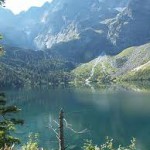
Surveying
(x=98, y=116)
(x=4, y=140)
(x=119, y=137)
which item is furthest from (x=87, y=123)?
(x=4, y=140)

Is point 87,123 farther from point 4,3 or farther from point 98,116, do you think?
point 4,3

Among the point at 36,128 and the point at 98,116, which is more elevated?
the point at 98,116

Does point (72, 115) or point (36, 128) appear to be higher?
point (72, 115)

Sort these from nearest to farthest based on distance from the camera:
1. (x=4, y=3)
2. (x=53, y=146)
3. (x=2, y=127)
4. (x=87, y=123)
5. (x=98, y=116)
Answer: (x=4, y=3) → (x=2, y=127) → (x=53, y=146) → (x=87, y=123) → (x=98, y=116)

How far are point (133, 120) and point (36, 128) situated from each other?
125ft

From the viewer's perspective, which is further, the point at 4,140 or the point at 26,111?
the point at 26,111

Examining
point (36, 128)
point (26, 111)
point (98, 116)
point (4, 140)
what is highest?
point (26, 111)

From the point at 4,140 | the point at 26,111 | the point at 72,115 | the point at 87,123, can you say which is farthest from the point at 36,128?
the point at 4,140

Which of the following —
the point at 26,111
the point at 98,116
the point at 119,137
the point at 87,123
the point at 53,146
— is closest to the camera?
the point at 53,146

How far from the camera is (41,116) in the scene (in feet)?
542

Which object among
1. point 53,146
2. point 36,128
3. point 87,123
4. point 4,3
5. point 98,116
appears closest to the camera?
point 4,3

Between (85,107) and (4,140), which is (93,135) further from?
(4,140)

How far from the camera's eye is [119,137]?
116 metres

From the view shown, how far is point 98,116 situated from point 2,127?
451 feet
